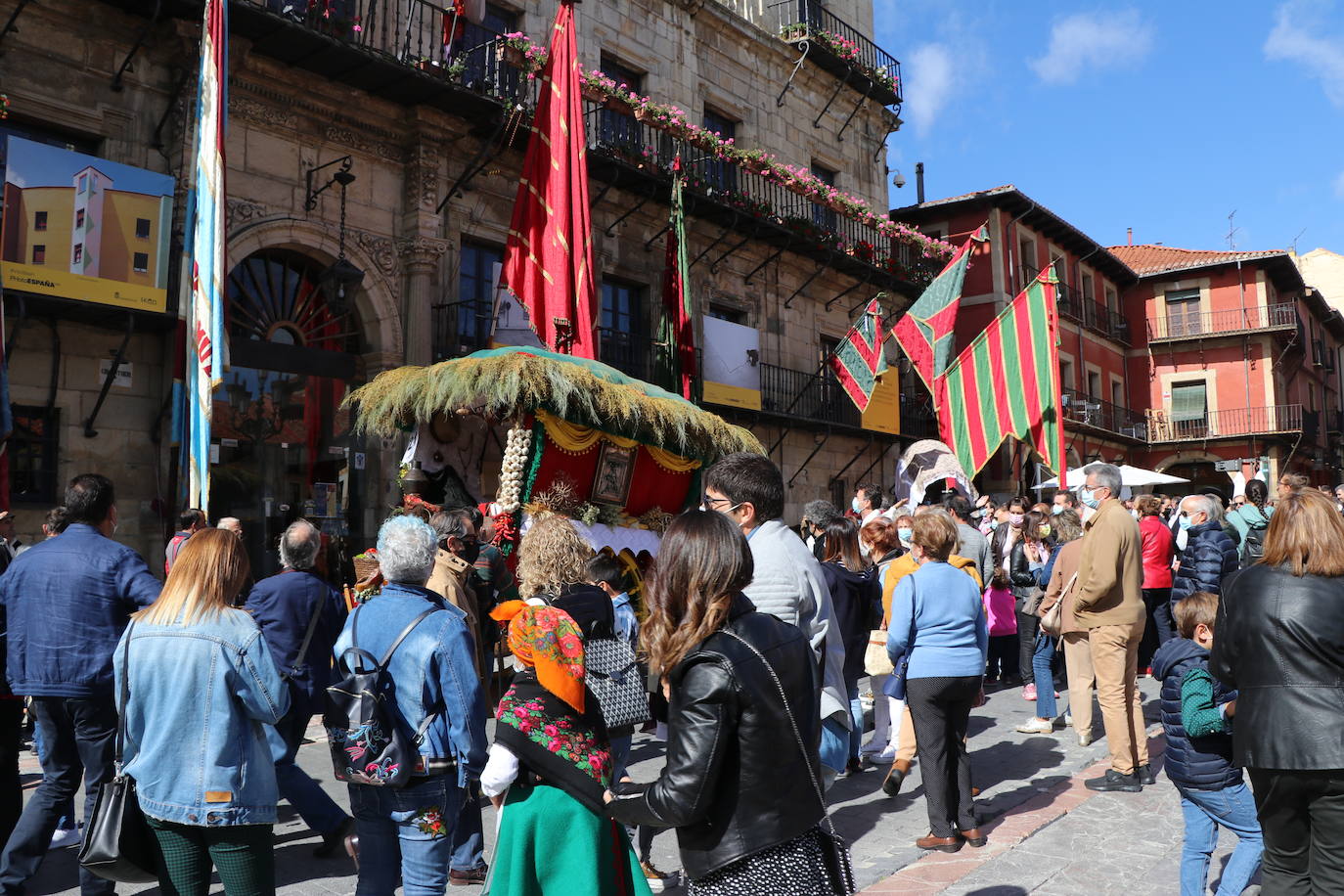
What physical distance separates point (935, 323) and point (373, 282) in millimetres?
7707

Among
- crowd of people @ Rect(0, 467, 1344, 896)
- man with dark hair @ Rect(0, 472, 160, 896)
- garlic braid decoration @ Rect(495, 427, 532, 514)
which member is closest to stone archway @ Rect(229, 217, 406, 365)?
garlic braid decoration @ Rect(495, 427, 532, 514)

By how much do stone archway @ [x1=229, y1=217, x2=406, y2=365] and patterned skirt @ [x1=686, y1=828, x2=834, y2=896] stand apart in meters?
10.6

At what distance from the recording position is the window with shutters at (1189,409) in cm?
3594

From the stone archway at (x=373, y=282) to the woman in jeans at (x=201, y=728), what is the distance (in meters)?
9.21

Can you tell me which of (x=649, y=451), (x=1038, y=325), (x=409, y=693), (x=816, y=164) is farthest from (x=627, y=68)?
(x=409, y=693)

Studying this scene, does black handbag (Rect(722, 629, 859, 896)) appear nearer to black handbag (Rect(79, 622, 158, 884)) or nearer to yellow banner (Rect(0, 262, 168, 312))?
black handbag (Rect(79, 622, 158, 884))

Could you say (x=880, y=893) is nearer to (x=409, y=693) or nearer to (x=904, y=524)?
(x=409, y=693)

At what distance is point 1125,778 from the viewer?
6.21m

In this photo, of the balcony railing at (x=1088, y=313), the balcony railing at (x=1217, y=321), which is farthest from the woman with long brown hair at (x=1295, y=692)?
the balcony railing at (x=1217, y=321)

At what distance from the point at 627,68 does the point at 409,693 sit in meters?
14.9

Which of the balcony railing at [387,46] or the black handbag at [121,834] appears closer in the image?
the black handbag at [121,834]

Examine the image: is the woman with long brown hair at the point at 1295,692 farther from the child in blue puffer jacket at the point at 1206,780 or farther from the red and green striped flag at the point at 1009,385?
the red and green striped flag at the point at 1009,385

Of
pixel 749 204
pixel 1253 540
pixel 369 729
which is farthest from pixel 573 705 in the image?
pixel 749 204

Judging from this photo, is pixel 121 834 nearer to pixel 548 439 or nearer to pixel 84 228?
pixel 548 439
